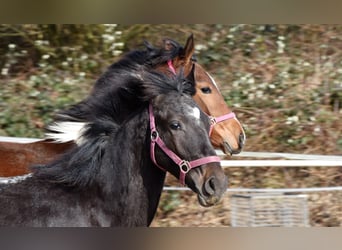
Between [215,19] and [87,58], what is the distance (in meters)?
2.22

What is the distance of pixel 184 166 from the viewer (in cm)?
292

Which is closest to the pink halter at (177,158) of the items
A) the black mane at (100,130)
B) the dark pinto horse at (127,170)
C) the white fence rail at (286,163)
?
the dark pinto horse at (127,170)

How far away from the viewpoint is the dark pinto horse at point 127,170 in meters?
2.86

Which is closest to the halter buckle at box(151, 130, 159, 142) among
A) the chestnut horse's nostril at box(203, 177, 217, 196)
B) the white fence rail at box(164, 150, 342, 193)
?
the chestnut horse's nostril at box(203, 177, 217, 196)

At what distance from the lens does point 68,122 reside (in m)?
3.35

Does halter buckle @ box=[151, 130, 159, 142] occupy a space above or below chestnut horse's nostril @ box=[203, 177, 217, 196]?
above

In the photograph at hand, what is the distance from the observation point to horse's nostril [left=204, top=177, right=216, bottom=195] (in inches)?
113

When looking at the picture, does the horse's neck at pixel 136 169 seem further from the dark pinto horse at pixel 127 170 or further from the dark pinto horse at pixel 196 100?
the dark pinto horse at pixel 196 100

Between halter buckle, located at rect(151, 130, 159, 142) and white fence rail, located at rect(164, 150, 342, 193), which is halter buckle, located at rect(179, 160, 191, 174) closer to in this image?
halter buckle, located at rect(151, 130, 159, 142)

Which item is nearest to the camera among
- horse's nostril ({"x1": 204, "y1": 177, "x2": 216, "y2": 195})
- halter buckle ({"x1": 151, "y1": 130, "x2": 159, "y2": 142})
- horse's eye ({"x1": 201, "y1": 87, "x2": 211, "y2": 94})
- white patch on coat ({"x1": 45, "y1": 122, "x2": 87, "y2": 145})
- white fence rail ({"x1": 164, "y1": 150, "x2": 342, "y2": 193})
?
horse's nostril ({"x1": 204, "y1": 177, "x2": 216, "y2": 195})

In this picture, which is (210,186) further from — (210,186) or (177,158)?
(177,158)

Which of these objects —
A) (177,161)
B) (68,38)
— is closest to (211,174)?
(177,161)

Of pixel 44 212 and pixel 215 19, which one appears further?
pixel 215 19

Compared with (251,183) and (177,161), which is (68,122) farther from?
(251,183)
